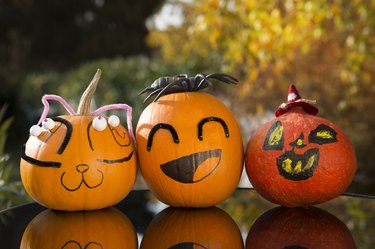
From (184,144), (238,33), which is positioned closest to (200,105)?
(184,144)

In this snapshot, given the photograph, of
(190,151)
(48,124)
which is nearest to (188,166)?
(190,151)

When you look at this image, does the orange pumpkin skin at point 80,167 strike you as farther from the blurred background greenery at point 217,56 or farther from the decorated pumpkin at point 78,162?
the blurred background greenery at point 217,56

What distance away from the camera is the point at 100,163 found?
4.42 ft

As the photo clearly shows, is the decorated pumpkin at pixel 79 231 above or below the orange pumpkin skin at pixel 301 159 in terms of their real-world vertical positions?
below

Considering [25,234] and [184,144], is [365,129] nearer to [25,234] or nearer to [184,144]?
[184,144]

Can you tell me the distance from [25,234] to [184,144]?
430 mm

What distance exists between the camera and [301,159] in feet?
4.42

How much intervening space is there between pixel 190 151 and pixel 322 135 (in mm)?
333

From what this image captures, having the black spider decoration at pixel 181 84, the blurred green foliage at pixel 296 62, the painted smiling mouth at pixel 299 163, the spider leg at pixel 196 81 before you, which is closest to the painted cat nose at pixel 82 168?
the black spider decoration at pixel 181 84

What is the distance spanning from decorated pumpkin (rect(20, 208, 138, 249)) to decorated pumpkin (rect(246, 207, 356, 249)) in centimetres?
29

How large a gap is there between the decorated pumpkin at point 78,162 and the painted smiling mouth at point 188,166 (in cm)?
11

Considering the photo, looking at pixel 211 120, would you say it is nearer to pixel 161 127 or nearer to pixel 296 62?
pixel 161 127

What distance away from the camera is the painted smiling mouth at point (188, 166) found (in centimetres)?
135

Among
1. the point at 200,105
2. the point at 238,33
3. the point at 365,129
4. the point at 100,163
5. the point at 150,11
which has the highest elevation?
the point at 150,11
